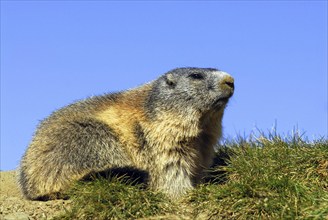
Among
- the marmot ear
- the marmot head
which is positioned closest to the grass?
the marmot head

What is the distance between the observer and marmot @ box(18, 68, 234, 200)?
886 cm

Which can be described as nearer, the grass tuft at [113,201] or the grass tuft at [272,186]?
the grass tuft at [272,186]

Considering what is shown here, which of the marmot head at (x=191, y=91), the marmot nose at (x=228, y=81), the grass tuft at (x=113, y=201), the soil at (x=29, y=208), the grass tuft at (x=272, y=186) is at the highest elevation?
the marmot nose at (x=228, y=81)

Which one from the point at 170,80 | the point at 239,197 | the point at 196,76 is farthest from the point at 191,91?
the point at 239,197

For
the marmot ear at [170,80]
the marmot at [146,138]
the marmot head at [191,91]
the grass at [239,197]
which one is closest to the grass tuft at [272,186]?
the grass at [239,197]

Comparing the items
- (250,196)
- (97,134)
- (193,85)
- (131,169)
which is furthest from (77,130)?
(250,196)

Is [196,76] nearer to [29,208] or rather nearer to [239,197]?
[239,197]

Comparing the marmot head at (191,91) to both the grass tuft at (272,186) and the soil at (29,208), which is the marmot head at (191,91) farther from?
the soil at (29,208)

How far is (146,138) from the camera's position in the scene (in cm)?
913

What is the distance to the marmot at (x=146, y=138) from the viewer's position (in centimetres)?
886

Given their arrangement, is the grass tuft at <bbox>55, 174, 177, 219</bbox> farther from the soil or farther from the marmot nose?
the marmot nose

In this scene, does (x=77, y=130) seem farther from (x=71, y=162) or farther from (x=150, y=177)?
(x=150, y=177)

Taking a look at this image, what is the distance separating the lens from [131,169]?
8.77 meters

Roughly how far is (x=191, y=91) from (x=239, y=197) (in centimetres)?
208
